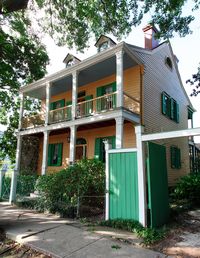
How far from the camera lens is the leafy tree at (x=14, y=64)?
50.4 ft

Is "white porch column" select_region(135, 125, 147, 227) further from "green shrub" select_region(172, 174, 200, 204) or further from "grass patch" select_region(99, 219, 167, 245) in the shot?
"green shrub" select_region(172, 174, 200, 204)

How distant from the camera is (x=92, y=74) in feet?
40.9

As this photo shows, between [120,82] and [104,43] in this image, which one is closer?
[120,82]

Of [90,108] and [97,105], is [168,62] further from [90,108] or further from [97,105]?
[90,108]

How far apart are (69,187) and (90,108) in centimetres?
648

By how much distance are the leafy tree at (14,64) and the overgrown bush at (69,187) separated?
37.3 feet

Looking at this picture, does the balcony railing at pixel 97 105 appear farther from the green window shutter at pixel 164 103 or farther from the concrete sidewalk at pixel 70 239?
the concrete sidewalk at pixel 70 239

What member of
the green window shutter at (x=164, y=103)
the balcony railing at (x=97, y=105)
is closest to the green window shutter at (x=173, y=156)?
the green window shutter at (x=164, y=103)

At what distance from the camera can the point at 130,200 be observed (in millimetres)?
5406

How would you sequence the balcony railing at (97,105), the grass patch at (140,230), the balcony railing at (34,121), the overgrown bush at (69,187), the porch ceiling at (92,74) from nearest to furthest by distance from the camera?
1. the grass patch at (140,230)
2. the overgrown bush at (69,187)
3. the balcony railing at (97,105)
4. the porch ceiling at (92,74)
5. the balcony railing at (34,121)

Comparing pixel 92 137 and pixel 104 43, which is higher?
pixel 104 43

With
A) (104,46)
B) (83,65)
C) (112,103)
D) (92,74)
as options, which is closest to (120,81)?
(112,103)

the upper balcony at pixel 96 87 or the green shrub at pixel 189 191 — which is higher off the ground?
the upper balcony at pixel 96 87

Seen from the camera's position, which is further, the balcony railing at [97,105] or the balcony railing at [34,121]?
the balcony railing at [34,121]
